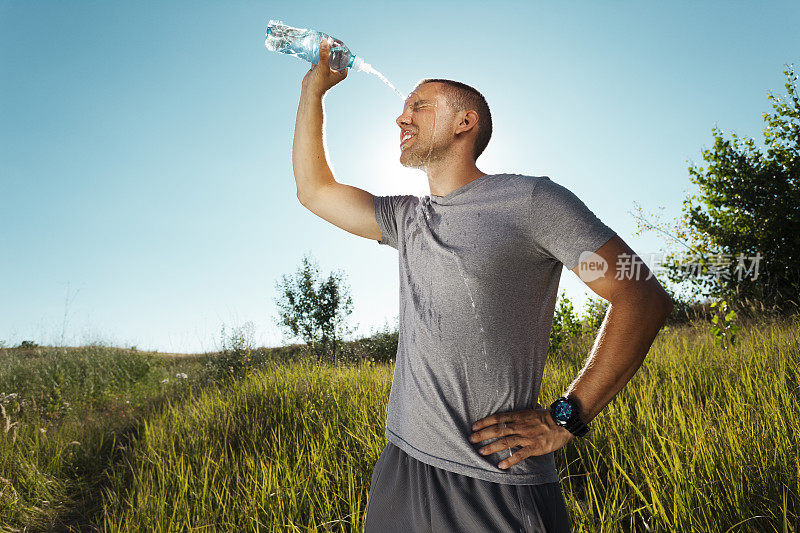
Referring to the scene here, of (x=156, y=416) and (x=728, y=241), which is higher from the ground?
(x=728, y=241)

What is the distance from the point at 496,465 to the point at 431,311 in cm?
58

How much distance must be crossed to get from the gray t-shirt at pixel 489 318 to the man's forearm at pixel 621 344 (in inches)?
7.7

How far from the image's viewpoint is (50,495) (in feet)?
16.7

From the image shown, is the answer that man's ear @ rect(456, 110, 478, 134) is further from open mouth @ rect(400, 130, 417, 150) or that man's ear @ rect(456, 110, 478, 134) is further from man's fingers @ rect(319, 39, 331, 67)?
man's fingers @ rect(319, 39, 331, 67)

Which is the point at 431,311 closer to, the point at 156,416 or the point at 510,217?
the point at 510,217

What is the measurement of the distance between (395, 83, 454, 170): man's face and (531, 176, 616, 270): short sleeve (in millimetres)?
612

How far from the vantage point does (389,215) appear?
239cm

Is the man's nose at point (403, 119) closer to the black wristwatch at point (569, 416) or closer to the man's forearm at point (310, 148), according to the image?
the man's forearm at point (310, 148)

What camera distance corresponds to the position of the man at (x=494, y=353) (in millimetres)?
1684

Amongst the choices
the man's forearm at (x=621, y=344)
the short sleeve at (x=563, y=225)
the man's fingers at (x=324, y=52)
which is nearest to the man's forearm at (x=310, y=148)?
the man's fingers at (x=324, y=52)

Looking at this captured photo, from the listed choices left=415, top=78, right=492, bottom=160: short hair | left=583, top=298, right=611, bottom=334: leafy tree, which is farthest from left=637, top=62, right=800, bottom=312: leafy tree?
left=415, top=78, right=492, bottom=160: short hair

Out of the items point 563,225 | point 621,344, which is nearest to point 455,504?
point 621,344

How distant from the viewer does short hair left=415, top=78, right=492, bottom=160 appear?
237 centimetres

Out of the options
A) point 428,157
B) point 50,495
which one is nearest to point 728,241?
point 428,157
